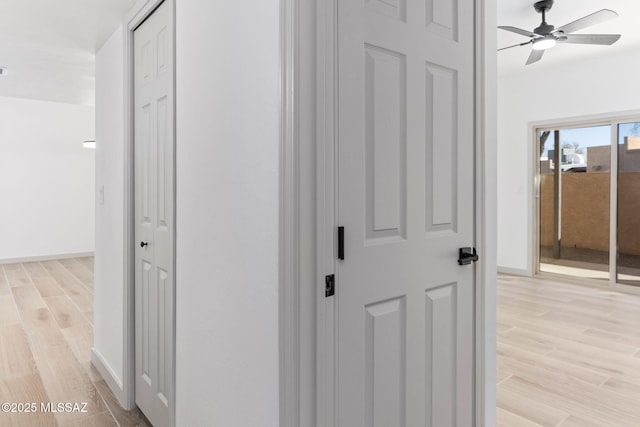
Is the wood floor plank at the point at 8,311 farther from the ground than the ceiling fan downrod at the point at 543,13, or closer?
closer

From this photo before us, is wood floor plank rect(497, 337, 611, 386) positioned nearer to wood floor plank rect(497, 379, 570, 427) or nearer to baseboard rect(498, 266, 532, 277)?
wood floor plank rect(497, 379, 570, 427)

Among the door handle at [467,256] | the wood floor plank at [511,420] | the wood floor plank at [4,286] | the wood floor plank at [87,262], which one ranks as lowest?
the wood floor plank at [511,420]

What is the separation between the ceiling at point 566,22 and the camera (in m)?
3.40

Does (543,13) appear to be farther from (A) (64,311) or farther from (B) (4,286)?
(B) (4,286)

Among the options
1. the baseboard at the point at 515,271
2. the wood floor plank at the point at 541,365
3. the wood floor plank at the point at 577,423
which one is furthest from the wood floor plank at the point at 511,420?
the baseboard at the point at 515,271

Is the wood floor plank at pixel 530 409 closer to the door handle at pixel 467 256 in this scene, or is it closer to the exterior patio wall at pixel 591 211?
the door handle at pixel 467 256

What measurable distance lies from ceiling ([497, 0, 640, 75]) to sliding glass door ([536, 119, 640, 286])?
0.91 metres

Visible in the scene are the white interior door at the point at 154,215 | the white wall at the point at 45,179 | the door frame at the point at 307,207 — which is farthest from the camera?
the white wall at the point at 45,179

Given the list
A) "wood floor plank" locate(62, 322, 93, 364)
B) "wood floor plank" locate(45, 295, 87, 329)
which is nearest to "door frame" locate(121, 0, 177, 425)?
"wood floor plank" locate(62, 322, 93, 364)

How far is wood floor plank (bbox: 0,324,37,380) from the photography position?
2.77 meters

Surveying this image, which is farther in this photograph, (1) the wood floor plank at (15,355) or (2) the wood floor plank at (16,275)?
(2) the wood floor plank at (16,275)

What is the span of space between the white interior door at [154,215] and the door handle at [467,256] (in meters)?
1.30

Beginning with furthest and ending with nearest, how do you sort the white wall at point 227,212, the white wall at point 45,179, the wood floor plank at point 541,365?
the white wall at point 45,179 < the wood floor plank at point 541,365 < the white wall at point 227,212

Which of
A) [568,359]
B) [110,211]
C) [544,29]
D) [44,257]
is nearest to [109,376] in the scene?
[110,211]
